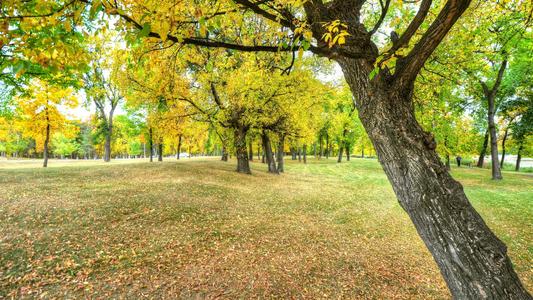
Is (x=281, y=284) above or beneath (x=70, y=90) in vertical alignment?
beneath

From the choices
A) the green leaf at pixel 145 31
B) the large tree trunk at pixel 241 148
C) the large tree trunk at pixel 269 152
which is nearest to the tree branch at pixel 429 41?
the green leaf at pixel 145 31

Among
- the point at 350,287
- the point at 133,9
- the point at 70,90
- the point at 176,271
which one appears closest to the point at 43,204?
the point at 176,271

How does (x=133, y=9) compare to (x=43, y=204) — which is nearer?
A: (x=133, y=9)

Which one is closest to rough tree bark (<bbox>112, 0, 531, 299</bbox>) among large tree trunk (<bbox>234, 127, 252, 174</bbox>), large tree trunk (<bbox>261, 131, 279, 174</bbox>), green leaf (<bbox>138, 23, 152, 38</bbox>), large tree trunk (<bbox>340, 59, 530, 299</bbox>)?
large tree trunk (<bbox>340, 59, 530, 299</bbox>)

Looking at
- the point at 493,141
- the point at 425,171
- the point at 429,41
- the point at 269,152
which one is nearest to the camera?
the point at 429,41

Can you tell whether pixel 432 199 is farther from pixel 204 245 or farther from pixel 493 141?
pixel 493 141

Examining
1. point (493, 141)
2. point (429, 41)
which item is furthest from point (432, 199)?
point (493, 141)

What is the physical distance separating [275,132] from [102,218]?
41.2 ft

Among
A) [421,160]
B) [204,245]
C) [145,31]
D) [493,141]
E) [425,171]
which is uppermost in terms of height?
[145,31]

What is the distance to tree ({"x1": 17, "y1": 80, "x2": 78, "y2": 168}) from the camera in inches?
635

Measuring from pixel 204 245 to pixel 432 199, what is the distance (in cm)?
508

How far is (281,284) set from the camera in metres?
4.35

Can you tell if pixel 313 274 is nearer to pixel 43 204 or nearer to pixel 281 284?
pixel 281 284

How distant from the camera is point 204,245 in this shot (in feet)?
18.5
